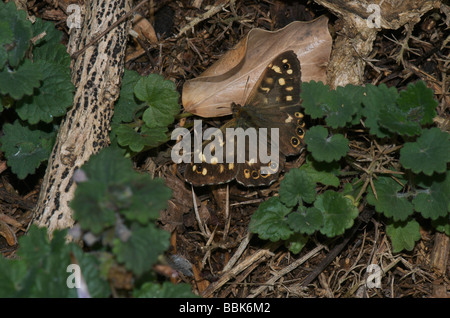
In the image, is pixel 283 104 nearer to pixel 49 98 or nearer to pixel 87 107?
pixel 87 107

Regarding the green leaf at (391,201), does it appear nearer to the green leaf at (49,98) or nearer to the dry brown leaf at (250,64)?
the dry brown leaf at (250,64)

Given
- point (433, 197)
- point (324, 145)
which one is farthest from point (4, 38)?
point (433, 197)

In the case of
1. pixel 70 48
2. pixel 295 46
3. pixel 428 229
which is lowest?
pixel 428 229

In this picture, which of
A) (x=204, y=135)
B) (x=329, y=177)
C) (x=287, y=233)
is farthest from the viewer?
(x=204, y=135)

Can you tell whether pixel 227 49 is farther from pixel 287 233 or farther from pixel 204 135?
pixel 287 233

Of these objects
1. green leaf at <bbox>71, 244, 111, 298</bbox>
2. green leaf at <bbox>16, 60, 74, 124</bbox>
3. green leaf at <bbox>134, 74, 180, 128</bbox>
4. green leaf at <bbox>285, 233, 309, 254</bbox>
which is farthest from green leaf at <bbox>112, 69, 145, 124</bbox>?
green leaf at <bbox>285, 233, 309, 254</bbox>

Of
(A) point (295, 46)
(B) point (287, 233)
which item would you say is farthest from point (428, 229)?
(A) point (295, 46)

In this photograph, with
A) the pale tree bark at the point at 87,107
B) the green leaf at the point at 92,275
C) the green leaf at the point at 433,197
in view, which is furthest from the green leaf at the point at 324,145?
the green leaf at the point at 92,275
